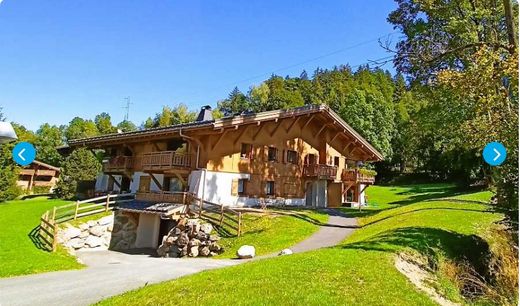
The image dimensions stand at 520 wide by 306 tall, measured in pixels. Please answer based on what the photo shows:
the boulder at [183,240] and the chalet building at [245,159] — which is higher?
the chalet building at [245,159]

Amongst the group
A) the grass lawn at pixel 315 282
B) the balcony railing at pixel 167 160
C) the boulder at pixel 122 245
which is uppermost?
the balcony railing at pixel 167 160

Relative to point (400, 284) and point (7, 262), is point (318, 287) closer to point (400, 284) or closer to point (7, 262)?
point (400, 284)

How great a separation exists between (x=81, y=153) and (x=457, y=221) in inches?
1125

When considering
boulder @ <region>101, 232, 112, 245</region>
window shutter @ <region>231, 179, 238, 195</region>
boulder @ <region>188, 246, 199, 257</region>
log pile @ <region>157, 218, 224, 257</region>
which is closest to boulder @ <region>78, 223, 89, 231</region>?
boulder @ <region>101, 232, 112, 245</region>

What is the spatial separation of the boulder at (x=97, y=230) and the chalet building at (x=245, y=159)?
3.58 m

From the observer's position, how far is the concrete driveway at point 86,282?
9705 mm

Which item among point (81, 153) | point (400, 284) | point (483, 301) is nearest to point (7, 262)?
point (400, 284)

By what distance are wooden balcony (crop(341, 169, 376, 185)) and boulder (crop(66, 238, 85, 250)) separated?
20.2 meters

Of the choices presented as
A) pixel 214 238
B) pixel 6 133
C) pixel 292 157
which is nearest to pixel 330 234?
pixel 214 238

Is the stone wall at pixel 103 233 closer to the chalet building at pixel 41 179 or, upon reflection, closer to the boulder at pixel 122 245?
the boulder at pixel 122 245

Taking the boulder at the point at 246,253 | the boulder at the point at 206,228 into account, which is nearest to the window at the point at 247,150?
the boulder at the point at 206,228

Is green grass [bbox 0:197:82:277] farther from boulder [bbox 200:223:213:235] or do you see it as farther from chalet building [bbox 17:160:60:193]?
chalet building [bbox 17:160:60:193]

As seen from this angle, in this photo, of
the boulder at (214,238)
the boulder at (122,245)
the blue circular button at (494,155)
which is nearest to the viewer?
the blue circular button at (494,155)

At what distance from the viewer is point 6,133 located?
3.02 meters
